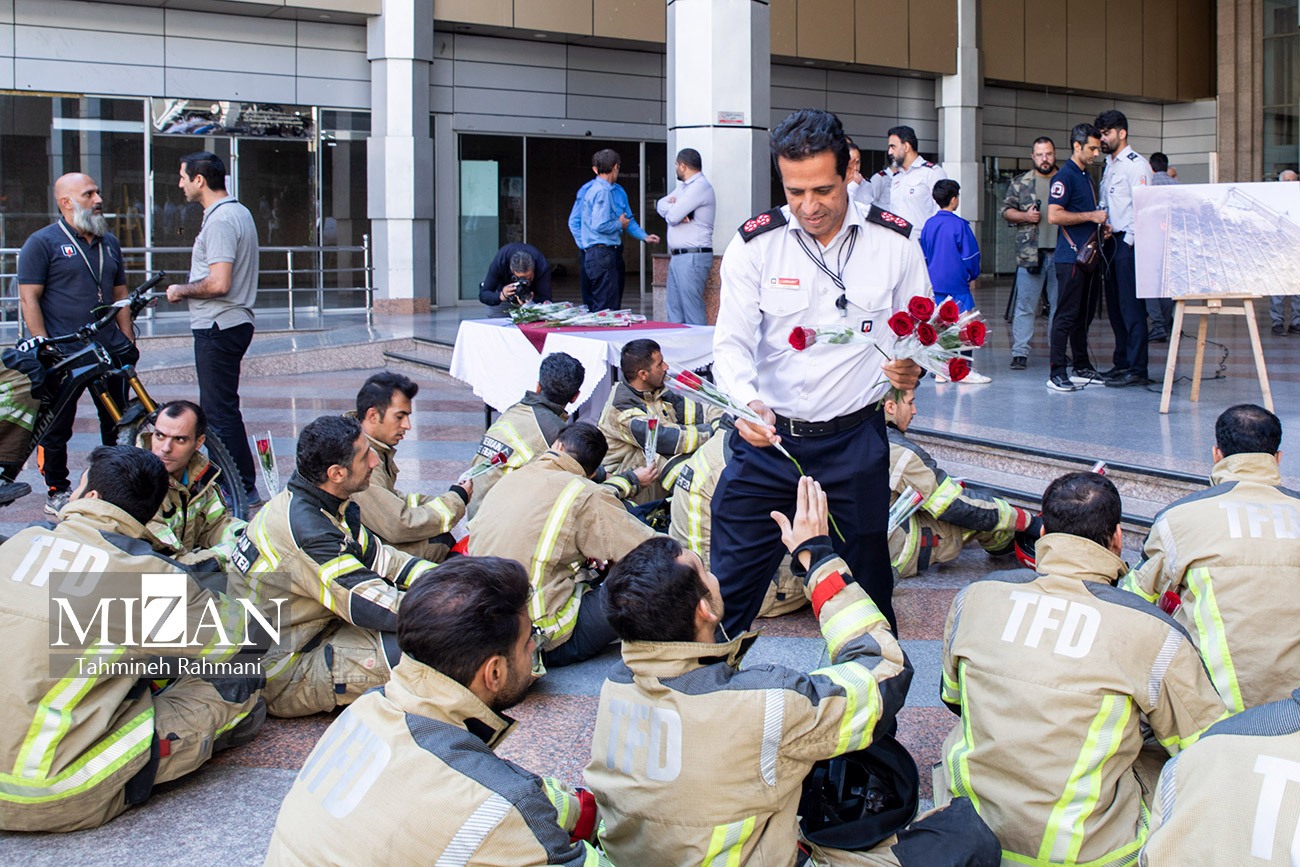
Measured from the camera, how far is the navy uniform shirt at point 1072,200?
26.7 ft

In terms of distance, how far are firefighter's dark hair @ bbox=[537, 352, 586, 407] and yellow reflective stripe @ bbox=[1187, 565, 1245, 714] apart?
2992mm

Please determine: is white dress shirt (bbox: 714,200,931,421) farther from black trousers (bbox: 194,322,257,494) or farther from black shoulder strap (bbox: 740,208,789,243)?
black trousers (bbox: 194,322,257,494)

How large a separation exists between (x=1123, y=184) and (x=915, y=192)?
181 centimetres

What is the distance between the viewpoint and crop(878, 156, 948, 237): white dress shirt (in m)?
9.66

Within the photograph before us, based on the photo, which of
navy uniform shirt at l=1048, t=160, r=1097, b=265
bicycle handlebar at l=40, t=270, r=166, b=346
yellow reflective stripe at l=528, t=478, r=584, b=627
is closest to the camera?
yellow reflective stripe at l=528, t=478, r=584, b=627

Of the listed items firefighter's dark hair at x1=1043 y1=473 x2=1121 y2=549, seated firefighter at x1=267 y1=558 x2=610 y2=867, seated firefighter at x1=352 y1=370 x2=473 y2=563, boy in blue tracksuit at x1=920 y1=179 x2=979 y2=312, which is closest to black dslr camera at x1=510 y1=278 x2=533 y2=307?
boy in blue tracksuit at x1=920 y1=179 x2=979 y2=312

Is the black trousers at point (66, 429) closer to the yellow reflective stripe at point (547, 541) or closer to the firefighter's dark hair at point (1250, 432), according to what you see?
the yellow reflective stripe at point (547, 541)

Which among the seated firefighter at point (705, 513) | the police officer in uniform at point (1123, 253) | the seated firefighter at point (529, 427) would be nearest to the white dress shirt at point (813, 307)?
the seated firefighter at point (705, 513)

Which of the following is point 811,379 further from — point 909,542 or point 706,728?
point 909,542

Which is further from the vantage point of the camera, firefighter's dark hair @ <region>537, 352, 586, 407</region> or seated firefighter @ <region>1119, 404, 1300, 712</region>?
firefighter's dark hair @ <region>537, 352, 586, 407</region>

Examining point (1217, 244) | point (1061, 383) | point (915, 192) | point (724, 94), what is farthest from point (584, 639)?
point (724, 94)

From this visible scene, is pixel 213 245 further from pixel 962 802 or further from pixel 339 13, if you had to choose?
pixel 339 13

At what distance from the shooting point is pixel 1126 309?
27.1ft

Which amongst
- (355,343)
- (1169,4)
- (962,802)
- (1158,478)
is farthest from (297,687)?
(1169,4)
